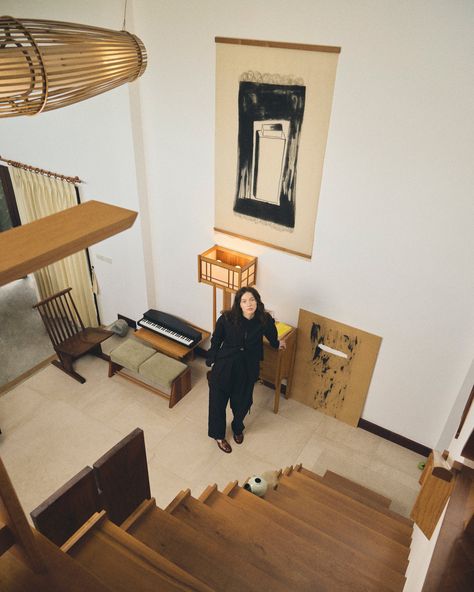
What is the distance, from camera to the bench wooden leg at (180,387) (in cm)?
475

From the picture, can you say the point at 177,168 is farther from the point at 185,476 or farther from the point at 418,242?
the point at 185,476

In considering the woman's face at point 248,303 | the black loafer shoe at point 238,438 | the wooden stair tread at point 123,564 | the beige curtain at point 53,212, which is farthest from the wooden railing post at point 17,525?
the beige curtain at point 53,212

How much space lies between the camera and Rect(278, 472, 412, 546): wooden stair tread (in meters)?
3.11

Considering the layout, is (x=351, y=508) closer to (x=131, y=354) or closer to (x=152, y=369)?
(x=152, y=369)

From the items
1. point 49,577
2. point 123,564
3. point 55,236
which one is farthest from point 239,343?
point 55,236

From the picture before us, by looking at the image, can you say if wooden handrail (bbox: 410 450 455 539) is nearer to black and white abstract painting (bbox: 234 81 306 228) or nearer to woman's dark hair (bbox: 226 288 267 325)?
woman's dark hair (bbox: 226 288 267 325)

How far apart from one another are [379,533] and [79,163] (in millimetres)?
4574

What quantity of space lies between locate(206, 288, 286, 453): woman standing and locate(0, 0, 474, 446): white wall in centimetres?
67

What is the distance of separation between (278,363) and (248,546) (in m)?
2.32

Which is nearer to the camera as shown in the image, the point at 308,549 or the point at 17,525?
the point at 17,525

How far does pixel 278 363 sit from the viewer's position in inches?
177

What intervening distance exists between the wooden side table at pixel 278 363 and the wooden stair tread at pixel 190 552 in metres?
2.54

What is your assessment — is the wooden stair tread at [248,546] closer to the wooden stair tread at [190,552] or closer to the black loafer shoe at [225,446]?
the wooden stair tread at [190,552]

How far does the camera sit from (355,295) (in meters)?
4.05
